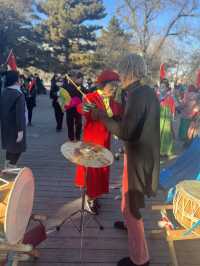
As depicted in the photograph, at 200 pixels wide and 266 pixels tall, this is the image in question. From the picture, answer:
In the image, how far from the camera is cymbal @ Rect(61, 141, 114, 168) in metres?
3.36

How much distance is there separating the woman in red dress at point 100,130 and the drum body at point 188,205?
5.48 feet

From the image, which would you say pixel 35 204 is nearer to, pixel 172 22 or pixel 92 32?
pixel 172 22

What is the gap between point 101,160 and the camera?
11.2 feet

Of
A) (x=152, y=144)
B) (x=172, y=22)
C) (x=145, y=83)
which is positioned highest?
(x=172, y=22)

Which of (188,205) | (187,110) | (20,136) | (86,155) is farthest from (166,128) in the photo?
(188,205)

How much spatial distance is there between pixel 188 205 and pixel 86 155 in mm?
1044

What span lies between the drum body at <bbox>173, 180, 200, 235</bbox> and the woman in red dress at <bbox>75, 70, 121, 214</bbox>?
1.67 metres

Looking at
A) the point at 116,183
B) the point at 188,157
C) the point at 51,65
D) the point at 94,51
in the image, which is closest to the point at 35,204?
the point at 116,183

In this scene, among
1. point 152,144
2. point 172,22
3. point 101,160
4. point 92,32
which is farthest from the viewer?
point 92,32

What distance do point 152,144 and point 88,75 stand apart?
37.7 m

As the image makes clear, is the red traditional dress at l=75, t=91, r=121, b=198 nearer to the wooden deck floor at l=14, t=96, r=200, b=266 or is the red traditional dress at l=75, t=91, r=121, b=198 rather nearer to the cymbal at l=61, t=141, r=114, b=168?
the wooden deck floor at l=14, t=96, r=200, b=266

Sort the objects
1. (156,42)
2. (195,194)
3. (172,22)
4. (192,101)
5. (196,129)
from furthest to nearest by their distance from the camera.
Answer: (156,42) < (172,22) < (192,101) < (196,129) < (195,194)

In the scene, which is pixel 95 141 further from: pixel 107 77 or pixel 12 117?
pixel 12 117

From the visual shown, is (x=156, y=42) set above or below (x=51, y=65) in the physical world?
above
